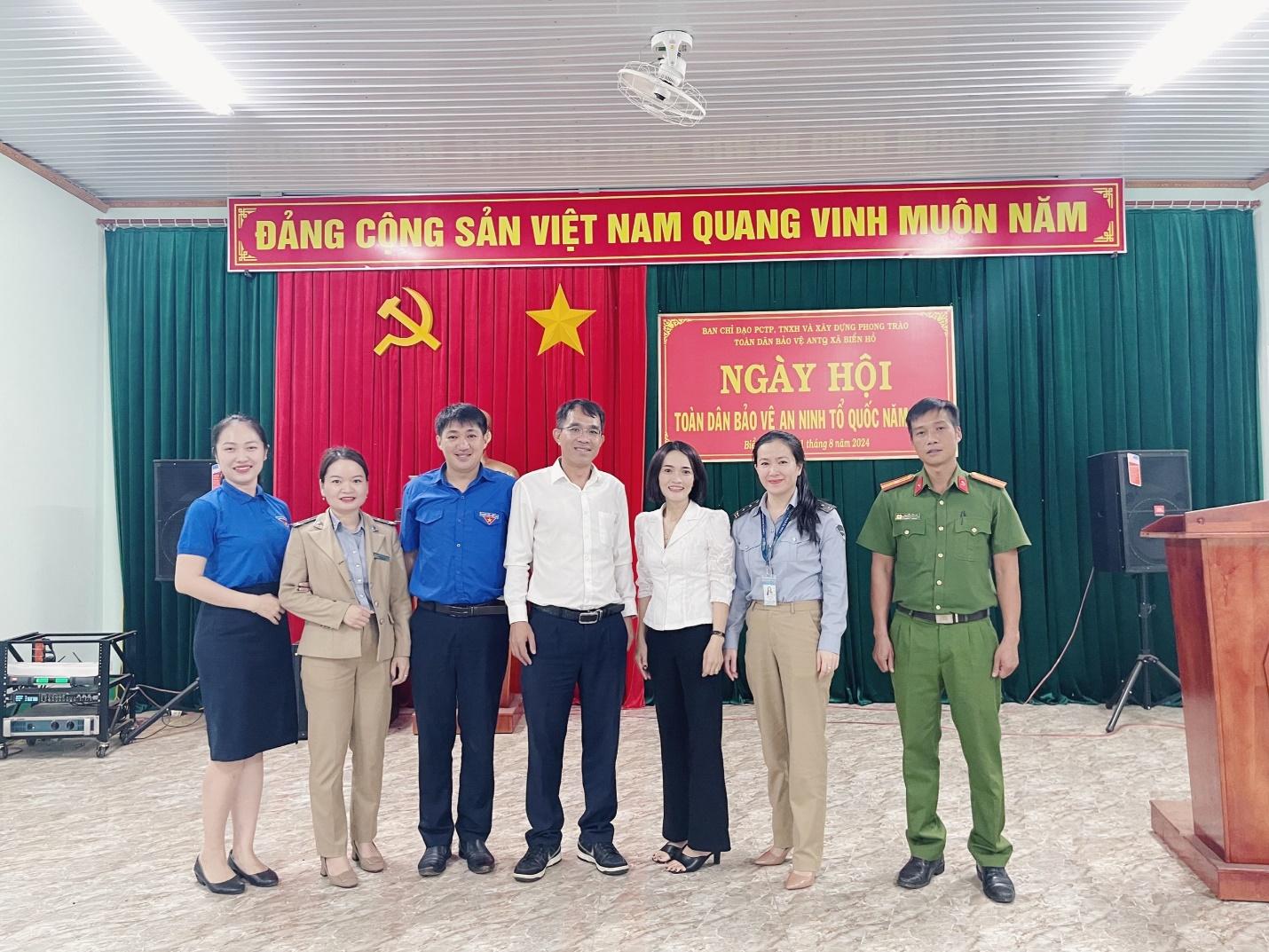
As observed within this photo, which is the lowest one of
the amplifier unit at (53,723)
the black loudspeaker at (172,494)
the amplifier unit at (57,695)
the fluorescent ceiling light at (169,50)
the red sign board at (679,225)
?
the amplifier unit at (53,723)

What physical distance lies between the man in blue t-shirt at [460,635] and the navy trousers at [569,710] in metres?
0.14

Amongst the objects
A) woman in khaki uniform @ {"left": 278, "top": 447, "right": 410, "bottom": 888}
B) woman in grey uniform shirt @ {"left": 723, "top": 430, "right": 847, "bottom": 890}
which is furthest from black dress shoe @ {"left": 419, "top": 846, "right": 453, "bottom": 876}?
woman in grey uniform shirt @ {"left": 723, "top": 430, "right": 847, "bottom": 890}

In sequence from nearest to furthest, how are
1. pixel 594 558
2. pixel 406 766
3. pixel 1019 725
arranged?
1. pixel 594 558
2. pixel 406 766
3. pixel 1019 725

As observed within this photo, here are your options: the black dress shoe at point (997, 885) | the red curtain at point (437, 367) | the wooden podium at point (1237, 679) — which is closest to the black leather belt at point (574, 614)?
the black dress shoe at point (997, 885)

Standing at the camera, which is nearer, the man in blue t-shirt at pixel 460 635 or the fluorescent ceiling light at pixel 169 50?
the man in blue t-shirt at pixel 460 635

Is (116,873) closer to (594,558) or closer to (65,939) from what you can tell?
(65,939)

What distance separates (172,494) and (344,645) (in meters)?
2.45

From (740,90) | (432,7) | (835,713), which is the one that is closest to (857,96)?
(740,90)

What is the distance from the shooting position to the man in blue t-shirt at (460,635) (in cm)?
253

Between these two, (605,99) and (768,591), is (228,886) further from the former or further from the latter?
(605,99)

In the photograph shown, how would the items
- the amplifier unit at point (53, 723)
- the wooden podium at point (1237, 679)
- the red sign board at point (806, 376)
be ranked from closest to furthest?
the wooden podium at point (1237, 679) < the amplifier unit at point (53, 723) < the red sign board at point (806, 376)

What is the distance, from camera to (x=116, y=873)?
262 cm

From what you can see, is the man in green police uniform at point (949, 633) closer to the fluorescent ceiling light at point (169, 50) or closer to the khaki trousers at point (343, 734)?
the khaki trousers at point (343, 734)

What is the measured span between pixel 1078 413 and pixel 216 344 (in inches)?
200
